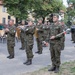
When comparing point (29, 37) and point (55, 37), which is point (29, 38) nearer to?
point (29, 37)

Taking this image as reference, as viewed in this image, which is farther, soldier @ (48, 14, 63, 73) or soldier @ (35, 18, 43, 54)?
soldier @ (35, 18, 43, 54)

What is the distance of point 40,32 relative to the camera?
52.7ft

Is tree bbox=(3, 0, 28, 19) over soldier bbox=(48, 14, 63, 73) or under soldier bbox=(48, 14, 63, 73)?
over

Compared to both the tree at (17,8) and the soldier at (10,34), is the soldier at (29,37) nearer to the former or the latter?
the soldier at (10,34)

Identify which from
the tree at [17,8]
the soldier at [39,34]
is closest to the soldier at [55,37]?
the soldier at [39,34]

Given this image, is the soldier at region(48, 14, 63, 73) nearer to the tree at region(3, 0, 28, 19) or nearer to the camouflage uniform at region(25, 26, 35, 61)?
the camouflage uniform at region(25, 26, 35, 61)

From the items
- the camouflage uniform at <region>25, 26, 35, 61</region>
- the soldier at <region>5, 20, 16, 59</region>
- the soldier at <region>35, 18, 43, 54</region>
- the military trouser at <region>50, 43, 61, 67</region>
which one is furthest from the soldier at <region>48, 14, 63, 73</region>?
the soldier at <region>35, 18, 43, 54</region>

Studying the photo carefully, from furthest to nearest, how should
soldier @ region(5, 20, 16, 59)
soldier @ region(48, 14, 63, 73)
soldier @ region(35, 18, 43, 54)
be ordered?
soldier @ region(35, 18, 43, 54), soldier @ region(5, 20, 16, 59), soldier @ region(48, 14, 63, 73)

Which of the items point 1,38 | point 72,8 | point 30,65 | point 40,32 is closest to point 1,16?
point 72,8

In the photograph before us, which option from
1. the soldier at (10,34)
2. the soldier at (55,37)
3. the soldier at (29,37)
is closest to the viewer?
the soldier at (55,37)

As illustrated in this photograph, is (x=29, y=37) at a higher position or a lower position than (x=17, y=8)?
lower

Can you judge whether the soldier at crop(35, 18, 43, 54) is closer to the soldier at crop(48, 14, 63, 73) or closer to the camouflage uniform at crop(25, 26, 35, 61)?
the camouflage uniform at crop(25, 26, 35, 61)

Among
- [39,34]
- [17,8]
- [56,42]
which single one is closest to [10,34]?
[39,34]

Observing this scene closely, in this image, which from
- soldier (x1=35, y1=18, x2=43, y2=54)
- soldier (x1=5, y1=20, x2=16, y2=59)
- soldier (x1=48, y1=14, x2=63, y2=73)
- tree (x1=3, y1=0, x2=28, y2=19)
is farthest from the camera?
tree (x1=3, y1=0, x2=28, y2=19)
